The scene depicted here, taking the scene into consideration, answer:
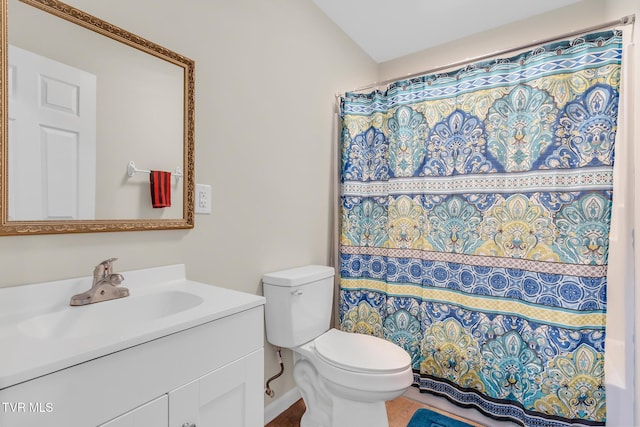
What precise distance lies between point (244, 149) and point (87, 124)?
64cm

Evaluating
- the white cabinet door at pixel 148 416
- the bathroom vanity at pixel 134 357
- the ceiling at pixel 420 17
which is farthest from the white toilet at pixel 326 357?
the ceiling at pixel 420 17

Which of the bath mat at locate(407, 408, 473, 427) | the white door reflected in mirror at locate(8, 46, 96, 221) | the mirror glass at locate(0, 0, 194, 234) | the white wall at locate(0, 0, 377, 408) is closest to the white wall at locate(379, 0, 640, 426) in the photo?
the bath mat at locate(407, 408, 473, 427)

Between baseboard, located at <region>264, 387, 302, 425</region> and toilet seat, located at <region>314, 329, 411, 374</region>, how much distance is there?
1.47 ft

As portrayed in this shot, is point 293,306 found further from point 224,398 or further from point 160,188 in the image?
point 160,188

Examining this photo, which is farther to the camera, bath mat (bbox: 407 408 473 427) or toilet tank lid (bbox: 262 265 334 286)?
bath mat (bbox: 407 408 473 427)

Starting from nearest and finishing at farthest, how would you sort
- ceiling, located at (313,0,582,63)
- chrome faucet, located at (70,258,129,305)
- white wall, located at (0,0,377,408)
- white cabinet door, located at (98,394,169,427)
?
white cabinet door, located at (98,394,169,427) < chrome faucet, located at (70,258,129,305) < white wall, located at (0,0,377,408) < ceiling, located at (313,0,582,63)

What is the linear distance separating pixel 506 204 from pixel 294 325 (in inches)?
49.5

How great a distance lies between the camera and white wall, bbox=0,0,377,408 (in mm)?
1085

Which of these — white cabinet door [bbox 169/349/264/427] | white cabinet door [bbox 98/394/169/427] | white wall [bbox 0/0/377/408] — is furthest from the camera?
white wall [bbox 0/0/377/408]

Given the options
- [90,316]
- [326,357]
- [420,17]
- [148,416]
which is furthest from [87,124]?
[420,17]

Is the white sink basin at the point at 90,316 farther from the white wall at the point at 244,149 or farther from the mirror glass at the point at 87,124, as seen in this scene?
the mirror glass at the point at 87,124

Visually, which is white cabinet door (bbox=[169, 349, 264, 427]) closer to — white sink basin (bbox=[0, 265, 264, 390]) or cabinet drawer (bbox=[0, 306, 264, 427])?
cabinet drawer (bbox=[0, 306, 264, 427])

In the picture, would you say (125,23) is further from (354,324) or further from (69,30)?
(354,324)

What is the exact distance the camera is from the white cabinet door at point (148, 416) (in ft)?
2.27
